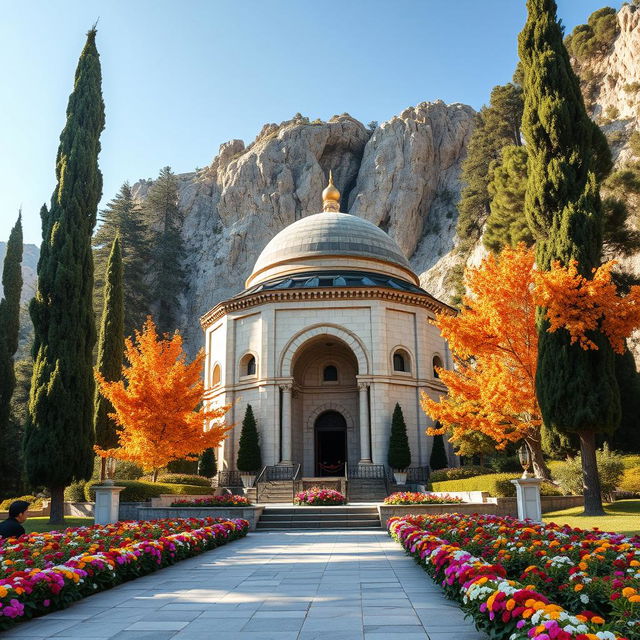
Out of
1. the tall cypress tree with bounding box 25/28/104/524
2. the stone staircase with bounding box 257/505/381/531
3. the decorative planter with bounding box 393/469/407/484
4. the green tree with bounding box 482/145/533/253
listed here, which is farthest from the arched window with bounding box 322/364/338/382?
the tall cypress tree with bounding box 25/28/104/524

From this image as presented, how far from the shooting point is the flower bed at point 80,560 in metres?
6.85

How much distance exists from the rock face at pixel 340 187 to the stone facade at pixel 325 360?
3419cm

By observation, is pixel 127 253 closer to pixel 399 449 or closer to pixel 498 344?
pixel 399 449

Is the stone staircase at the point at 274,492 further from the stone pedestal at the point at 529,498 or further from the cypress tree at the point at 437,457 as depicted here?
the stone pedestal at the point at 529,498

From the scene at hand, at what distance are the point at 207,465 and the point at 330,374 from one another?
892 cm

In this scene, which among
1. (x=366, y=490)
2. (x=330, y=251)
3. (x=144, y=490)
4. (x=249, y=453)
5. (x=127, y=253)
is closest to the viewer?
(x=144, y=490)

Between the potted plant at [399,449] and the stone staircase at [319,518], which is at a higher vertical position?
the potted plant at [399,449]

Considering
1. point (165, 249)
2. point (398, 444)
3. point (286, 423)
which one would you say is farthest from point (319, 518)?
point (165, 249)

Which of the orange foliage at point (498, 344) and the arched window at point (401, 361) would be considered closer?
the orange foliage at point (498, 344)

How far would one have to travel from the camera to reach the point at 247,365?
32.3 meters

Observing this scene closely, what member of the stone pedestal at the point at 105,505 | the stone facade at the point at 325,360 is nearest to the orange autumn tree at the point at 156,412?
the stone facade at the point at 325,360

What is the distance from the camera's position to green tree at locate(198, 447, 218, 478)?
30516 mm

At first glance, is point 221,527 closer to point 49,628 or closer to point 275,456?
point 49,628

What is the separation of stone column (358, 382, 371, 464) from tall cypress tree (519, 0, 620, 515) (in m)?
12.6
